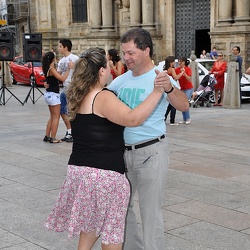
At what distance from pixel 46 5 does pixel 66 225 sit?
3210cm

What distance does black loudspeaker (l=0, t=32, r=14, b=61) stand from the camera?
19.2 metres

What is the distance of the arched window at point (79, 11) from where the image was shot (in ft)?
106

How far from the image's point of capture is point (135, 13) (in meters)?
27.6

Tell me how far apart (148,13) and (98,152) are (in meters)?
24.1

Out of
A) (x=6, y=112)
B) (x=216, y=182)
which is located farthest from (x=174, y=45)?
(x=216, y=182)

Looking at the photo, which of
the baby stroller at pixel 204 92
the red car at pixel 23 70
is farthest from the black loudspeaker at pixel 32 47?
the baby stroller at pixel 204 92

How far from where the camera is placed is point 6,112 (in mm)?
15938

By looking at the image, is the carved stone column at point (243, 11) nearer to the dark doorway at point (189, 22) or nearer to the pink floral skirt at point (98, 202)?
the dark doorway at point (189, 22)

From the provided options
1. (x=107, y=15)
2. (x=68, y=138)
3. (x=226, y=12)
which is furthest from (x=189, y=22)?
(x=68, y=138)

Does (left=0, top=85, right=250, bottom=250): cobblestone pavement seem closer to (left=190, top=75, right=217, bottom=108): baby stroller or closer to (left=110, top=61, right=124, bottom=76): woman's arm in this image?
(left=110, top=61, right=124, bottom=76): woman's arm

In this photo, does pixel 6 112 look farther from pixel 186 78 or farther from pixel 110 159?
pixel 110 159

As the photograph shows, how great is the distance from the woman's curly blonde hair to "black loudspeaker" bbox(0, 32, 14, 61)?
52.7 ft

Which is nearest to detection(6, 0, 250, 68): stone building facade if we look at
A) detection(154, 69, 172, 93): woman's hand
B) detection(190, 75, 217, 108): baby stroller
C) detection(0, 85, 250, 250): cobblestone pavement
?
detection(190, 75, 217, 108): baby stroller

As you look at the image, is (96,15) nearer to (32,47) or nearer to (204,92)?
(32,47)
